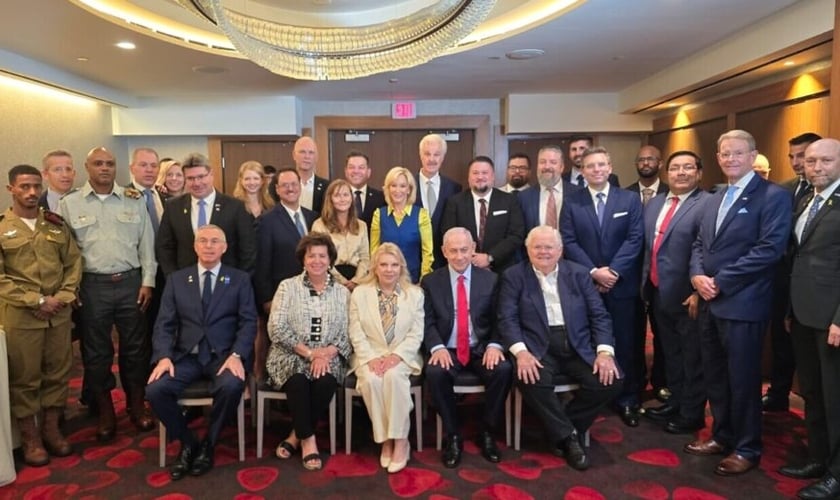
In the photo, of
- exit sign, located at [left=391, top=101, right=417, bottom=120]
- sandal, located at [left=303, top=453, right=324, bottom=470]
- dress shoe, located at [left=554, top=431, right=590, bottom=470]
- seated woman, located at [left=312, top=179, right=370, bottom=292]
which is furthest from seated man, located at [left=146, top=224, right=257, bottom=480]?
exit sign, located at [left=391, top=101, right=417, bottom=120]

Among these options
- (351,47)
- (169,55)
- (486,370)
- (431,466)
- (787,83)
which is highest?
(169,55)

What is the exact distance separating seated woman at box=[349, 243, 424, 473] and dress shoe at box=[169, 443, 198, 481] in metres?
0.95

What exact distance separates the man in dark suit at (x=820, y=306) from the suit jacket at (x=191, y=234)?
3011 mm

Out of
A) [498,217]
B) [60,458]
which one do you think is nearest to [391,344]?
[498,217]

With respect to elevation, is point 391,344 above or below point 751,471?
above

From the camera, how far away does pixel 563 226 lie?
371 cm

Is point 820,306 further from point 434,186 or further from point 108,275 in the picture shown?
point 108,275

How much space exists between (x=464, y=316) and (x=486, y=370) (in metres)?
0.34

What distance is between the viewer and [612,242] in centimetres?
362

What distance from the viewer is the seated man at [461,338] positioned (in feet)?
10.3

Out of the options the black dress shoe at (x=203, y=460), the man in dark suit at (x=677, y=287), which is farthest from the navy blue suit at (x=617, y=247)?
the black dress shoe at (x=203, y=460)

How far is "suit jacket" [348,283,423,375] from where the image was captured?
3.23 meters

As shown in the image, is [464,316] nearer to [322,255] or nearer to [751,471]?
[322,255]

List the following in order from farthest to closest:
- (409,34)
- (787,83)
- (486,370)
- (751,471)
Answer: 1. (787,83)
2. (486,370)
3. (751,471)
4. (409,34)
